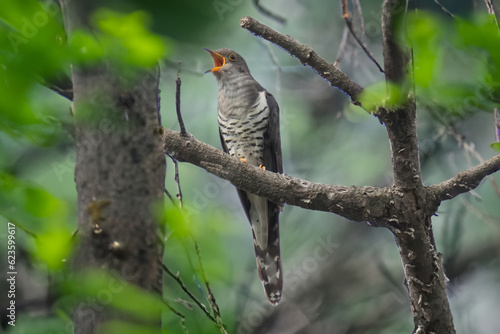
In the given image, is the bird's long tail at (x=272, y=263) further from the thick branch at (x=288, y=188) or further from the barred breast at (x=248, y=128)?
the thick branch at (x=288, y=188)

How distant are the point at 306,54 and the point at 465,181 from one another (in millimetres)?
508

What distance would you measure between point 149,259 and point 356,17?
2416mm

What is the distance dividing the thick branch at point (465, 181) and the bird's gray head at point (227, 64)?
1.44 meters

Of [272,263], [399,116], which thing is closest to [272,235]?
[272,263]

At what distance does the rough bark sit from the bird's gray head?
6.44 ft

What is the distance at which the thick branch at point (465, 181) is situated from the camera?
1.29 metres

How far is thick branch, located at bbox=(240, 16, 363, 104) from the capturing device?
1199 mm

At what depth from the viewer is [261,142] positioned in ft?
7.77

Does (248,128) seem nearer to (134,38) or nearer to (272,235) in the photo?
(272,235)

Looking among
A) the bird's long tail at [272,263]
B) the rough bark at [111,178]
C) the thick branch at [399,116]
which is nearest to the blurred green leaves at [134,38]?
the rough bark at [111,178]

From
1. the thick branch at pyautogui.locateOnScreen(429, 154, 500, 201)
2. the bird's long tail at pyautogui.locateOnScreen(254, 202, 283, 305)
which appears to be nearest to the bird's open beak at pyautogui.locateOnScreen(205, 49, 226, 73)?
the bird's long tail at pyautogui.locateOnScreen(254, 202, 283, 305)

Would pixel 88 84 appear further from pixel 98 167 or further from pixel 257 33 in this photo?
pixel 257 33

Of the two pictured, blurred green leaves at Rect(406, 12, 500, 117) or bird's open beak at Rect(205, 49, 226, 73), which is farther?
bird's open beak at Rect(205, 49, 226, 73)

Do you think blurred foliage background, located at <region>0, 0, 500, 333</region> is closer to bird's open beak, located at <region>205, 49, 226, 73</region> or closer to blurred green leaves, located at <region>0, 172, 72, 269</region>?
bird's open beak, located at <region>205, 49, 226, 73</region>
